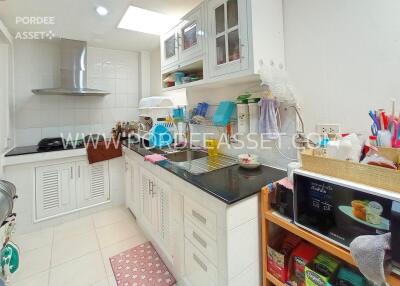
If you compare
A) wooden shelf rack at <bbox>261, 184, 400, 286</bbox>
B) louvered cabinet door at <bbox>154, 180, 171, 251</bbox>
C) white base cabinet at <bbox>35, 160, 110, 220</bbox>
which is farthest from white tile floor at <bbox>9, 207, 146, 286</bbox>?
wooden shelf rack at <bbox>261, 184, 400, 286</bbox>

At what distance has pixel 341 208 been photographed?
743 millimetres

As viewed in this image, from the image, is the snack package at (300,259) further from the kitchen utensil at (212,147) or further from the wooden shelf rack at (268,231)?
the kitchen utensil at (212,147)

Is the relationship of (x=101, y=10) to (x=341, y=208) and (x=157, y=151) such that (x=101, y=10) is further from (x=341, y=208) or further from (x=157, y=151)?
(x=341, y=208)

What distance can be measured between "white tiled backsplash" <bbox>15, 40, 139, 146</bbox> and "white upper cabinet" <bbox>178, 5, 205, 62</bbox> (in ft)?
5.19

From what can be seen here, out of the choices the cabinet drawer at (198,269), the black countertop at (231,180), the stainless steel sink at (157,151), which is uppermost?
the stainless steel sink at (157,151)

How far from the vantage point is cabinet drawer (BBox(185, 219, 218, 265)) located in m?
1.02

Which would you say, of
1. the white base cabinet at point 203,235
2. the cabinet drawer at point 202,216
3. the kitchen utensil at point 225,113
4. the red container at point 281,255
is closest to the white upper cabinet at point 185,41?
the kitchen utensil at point 225,113

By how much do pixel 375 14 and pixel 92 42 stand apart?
9.04 feet

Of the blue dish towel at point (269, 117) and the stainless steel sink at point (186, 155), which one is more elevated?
the blue dish towel at point (269, 117)

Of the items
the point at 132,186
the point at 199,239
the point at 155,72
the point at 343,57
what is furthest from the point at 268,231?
the point at 155,72

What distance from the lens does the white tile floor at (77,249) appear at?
4.93 ft

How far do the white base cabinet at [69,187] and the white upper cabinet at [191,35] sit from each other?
165 cm

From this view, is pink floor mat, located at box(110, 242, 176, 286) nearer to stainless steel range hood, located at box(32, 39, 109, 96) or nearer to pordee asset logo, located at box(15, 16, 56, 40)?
stainless steel range hood, located at box(32, 39, 109, 96)

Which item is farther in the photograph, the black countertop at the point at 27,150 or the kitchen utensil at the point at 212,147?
the black countertop at the point at 27,150
